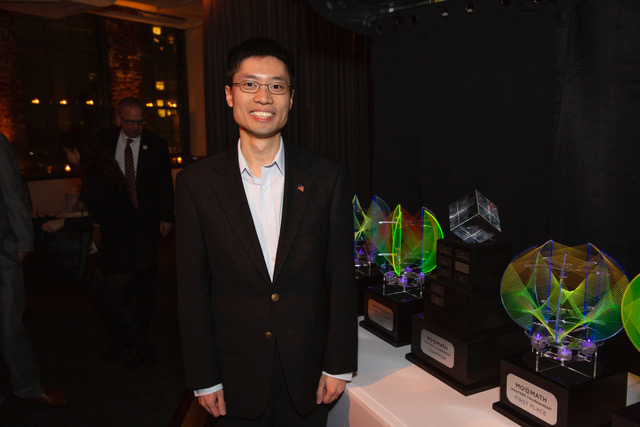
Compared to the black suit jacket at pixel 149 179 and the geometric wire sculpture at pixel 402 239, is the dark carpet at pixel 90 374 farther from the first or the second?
the geometric wire sculpture at pixel 402 239

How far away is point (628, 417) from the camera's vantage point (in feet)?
3.23

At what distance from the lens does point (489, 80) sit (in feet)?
7.00

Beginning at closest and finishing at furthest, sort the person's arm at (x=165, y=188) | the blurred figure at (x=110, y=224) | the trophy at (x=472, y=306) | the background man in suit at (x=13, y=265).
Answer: the trophy at (x=472, y=306), the background man in suit at (x=13, y=265), the blurred figure at (x=110, y=224), the person's arm at (x=165, y=188)

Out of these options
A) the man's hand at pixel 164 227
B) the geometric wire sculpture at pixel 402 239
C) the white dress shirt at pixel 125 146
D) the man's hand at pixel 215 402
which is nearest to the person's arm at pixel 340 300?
the man's hand at pixel 215 402

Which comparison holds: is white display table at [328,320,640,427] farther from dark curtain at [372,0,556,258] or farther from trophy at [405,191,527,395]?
dark curtain at [372,0,556,258]

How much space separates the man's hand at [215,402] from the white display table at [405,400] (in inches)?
16.2

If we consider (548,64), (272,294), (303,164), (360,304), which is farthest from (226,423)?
(548,64)

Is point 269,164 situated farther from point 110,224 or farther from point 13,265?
point 110,224

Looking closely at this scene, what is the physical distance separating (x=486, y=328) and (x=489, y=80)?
1.15 metres

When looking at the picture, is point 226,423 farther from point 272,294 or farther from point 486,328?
point 486,328

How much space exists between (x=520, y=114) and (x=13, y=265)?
2408 mm

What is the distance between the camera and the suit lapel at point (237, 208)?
4.18 feet

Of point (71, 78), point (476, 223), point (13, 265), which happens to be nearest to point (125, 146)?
point (13, 265)

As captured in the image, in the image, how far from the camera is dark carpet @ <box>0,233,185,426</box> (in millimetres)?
2508
